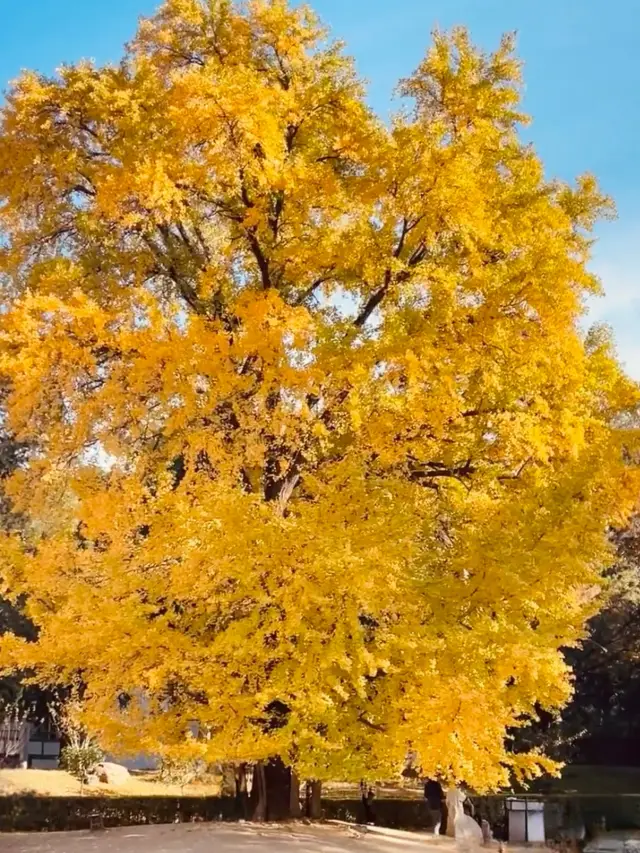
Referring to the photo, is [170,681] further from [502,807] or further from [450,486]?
[502,807]

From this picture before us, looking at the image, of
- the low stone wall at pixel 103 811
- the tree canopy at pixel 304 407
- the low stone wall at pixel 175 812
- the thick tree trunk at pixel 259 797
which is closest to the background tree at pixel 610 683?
the low stone wall at pixel 175 812

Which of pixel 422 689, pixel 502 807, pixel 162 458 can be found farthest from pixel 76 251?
pixel 502 807

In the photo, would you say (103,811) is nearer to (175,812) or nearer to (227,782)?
(175,812)

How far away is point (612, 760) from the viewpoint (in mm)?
37812

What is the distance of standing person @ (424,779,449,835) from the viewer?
14945 mm

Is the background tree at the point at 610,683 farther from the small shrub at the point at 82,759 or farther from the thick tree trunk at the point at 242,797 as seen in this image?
the thick tree trunk at the point at 242,797

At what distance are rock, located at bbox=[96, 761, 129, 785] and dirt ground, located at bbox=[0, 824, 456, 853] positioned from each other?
908cm

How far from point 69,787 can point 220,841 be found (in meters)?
11.0

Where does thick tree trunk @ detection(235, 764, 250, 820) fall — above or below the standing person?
above

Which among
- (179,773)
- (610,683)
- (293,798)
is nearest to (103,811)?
(179,773)

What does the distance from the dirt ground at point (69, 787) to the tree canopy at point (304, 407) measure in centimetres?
937

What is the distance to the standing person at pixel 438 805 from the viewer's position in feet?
49.0

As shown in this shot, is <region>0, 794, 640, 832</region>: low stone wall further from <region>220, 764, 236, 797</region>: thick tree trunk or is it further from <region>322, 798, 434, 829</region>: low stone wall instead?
<region>220, 764, 236, 797</region>: thick tree trunk

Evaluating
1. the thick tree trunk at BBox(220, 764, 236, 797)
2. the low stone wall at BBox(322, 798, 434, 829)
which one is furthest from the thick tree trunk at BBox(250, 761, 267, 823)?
the thick tree trunk at BBox(220, 764, 236, 797)
